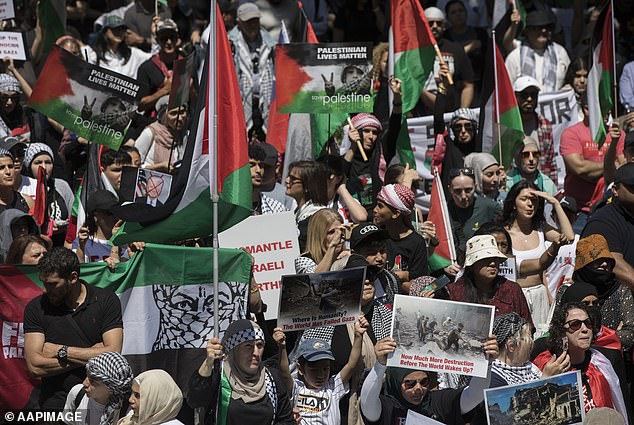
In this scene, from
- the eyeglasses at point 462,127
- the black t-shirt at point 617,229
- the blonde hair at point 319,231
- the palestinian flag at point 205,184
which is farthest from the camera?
the eyeglasses at point 462,127

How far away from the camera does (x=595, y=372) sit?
9.46 m

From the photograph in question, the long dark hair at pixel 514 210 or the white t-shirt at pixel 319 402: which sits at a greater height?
the long dark hair at pixel 514 210

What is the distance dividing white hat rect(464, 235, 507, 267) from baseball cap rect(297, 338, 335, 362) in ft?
5.18

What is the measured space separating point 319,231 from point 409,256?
3.25 feet

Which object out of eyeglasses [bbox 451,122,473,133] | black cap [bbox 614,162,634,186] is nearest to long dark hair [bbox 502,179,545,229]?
black cap [bbox 614,162,634,186]

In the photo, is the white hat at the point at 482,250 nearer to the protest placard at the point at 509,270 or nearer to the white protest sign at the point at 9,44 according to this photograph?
the protest placard at the point at 509,270

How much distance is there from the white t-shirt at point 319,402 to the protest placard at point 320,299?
39cm

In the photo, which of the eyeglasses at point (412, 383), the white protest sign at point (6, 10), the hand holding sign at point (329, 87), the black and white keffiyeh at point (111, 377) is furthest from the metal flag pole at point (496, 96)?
the black and white keffiyeh at point (111, 377)

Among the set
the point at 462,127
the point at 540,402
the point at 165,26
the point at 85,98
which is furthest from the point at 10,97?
the point at 540,402

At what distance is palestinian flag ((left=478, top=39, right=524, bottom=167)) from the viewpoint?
13.7m

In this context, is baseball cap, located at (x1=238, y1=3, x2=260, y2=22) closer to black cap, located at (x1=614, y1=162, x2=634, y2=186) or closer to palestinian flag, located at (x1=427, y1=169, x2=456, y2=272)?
palestinian flag, located at (x1=427, y1=169, x2=456, y2=272)

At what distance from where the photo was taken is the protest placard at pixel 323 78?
12898 millimetres

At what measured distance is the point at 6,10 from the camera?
1425 cm

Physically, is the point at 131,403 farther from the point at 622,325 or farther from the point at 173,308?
the point at 622,325
